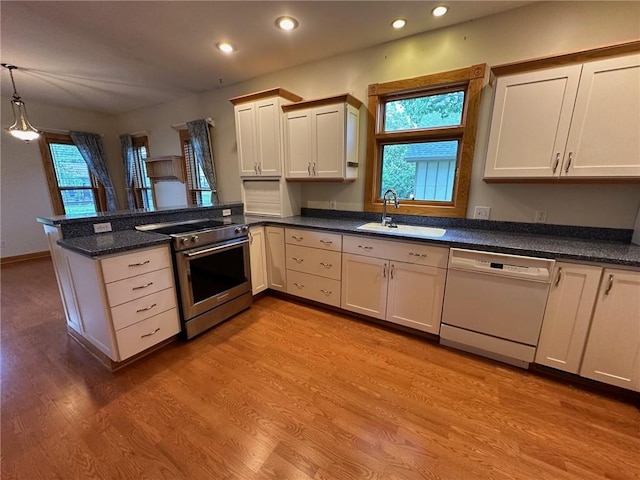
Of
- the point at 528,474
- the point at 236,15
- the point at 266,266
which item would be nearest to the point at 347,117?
the point at 236,15

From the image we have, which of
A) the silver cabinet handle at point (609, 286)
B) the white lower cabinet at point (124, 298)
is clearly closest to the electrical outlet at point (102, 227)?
the white lower cabinet at point (124, 298)

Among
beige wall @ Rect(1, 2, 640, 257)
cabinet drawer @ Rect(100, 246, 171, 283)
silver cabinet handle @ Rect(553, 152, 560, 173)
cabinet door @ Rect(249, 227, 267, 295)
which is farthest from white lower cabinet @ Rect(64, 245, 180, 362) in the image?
silver cabinet handle @ Rect(553, 152, 560, 173)

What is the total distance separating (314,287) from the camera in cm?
276

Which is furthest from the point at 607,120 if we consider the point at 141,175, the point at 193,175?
the point at 141,175

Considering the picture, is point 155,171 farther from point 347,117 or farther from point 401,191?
point 401,191

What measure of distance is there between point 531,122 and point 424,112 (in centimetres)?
93

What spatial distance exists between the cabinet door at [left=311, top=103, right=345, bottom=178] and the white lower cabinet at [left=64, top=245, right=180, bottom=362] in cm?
170

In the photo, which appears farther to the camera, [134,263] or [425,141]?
[425,141]

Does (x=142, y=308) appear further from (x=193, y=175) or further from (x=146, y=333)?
(x=193, y=175)

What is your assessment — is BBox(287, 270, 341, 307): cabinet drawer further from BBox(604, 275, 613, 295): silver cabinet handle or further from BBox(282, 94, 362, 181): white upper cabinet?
BBox(604, 275, 613, 295): silver cabinet handle

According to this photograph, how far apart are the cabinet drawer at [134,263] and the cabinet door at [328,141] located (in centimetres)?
169

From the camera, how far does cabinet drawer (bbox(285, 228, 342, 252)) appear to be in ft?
8.28

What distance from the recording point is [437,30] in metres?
2.31

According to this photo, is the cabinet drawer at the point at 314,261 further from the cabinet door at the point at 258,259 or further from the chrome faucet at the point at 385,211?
the chrome faucet at the point at 385,211
